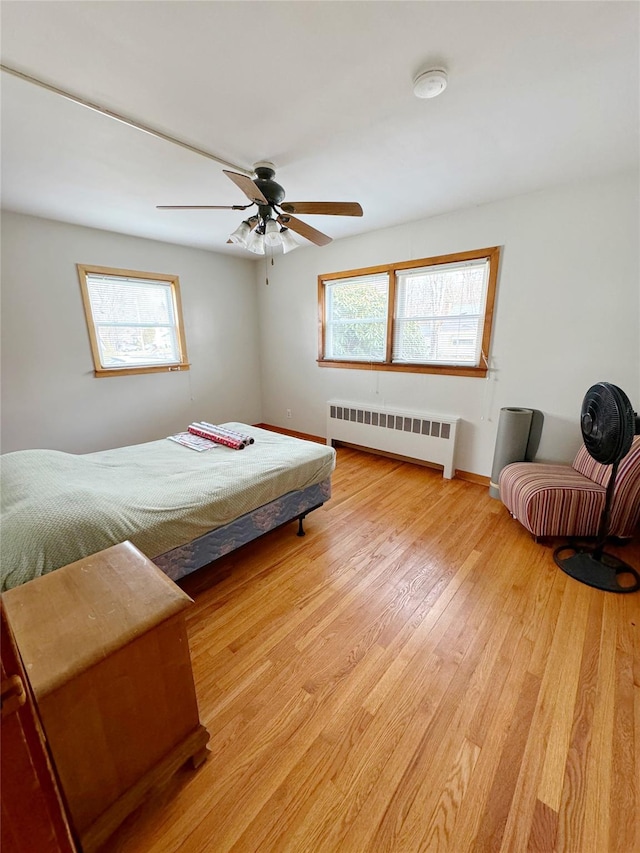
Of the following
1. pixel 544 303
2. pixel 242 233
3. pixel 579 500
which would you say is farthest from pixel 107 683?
pixel 544 303

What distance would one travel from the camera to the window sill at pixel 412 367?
3.12 meters

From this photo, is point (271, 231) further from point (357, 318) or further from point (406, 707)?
A: point (406, 707)

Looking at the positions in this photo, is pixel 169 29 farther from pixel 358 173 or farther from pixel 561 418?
pixel 561 418

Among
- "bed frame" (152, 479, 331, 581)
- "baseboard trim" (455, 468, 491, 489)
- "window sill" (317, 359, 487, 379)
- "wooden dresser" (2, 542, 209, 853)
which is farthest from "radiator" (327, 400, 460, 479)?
"wooden dresser" (2, 542, 209, 853)

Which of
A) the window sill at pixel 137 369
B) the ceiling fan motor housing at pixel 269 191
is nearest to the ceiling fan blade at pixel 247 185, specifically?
the ceiling fan motor housing at pixel 269 191

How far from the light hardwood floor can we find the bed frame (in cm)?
22

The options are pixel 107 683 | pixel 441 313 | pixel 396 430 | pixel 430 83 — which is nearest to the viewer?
pixel 107 683

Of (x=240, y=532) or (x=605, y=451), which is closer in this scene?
(x=605, y=451)

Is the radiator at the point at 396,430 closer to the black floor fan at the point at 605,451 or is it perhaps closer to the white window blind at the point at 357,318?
the white window blind at the point at 357,318

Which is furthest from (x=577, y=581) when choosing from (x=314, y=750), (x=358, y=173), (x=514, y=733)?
(x=358, y=173)

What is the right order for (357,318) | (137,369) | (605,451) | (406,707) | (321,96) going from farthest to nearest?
(357,318) → (137,369) → (605,451) → (321,96) → (406,707)

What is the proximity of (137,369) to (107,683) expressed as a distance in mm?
3523

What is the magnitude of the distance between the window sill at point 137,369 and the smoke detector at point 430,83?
3.49m

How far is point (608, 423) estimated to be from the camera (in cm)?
180
